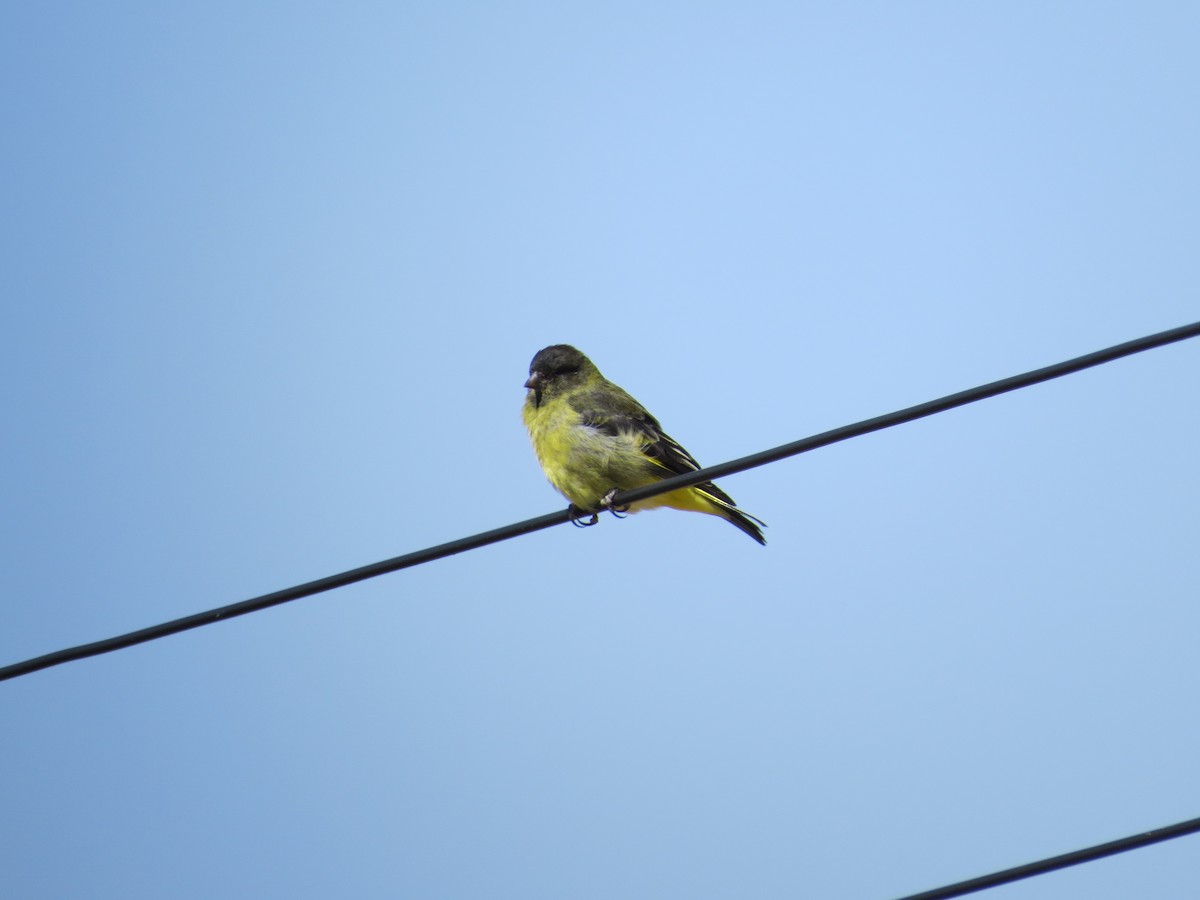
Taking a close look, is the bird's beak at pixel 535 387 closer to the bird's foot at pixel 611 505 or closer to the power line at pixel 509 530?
the bird's foot at pixel 611 505

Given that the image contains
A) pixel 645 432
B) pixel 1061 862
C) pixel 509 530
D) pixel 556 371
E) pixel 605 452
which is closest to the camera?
pixel 1061 862

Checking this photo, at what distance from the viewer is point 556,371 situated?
1091 cm

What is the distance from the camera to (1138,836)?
5.13m

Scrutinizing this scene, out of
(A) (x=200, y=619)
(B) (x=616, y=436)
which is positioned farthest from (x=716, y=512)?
(A) (x=200, y=619)

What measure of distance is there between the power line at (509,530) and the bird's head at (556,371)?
4379 mm

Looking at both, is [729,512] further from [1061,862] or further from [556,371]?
[1061,862]

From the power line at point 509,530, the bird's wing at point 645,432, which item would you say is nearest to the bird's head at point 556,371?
the bird's wing at point 645,432

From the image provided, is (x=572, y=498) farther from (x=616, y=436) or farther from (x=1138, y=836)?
(x=1138, y=836)

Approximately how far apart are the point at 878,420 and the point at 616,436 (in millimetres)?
4183

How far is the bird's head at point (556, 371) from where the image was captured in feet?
35.0

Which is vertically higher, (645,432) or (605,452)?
(645,432)

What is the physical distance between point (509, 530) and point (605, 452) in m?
3.44

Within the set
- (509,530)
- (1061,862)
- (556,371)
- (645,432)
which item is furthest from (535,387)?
(1061,862)

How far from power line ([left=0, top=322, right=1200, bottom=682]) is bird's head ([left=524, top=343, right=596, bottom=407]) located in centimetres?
438
